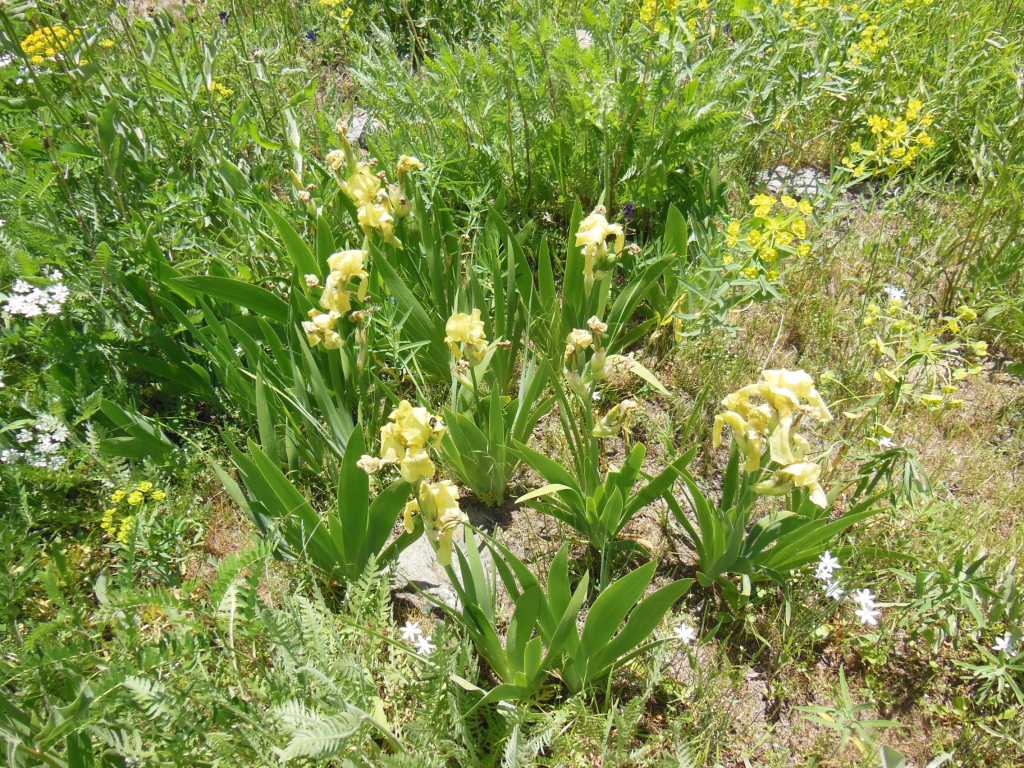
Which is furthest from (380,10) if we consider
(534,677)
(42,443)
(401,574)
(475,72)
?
(534,677)

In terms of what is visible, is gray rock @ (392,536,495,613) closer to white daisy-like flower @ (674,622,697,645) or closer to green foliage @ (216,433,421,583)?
green foliage @ (216,433,421,583)

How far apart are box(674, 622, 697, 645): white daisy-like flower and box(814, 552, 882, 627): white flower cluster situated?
342 millimetres

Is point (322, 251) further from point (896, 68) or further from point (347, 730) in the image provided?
point (896, 68)

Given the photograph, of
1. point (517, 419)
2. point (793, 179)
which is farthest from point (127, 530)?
point (793, 179)

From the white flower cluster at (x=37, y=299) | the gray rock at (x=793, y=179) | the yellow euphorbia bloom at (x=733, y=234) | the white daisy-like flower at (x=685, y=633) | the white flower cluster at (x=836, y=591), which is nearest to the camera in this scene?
the white daisy-like flower at (x=685, y=633)

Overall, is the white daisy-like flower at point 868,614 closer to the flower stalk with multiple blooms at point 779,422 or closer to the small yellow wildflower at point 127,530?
the flower stalk with multiple blooms at point 779,422

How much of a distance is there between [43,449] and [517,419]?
52.2 inches

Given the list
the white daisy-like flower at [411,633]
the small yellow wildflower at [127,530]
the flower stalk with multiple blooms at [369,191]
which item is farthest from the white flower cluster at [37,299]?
the white daisy-like flower at [411,633]

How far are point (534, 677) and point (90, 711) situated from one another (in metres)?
0.87

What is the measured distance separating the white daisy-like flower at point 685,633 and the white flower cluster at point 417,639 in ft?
1.86

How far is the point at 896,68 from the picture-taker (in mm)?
2967

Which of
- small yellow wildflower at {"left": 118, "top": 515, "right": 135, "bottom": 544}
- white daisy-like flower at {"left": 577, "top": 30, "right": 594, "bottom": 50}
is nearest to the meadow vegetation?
small yellow wildflower at {"left": 118, "top": 515, "right": 135, "bottom": 544}

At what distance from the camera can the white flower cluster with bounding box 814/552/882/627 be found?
5.14 ft

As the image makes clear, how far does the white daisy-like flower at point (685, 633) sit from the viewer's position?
1.47 meters
